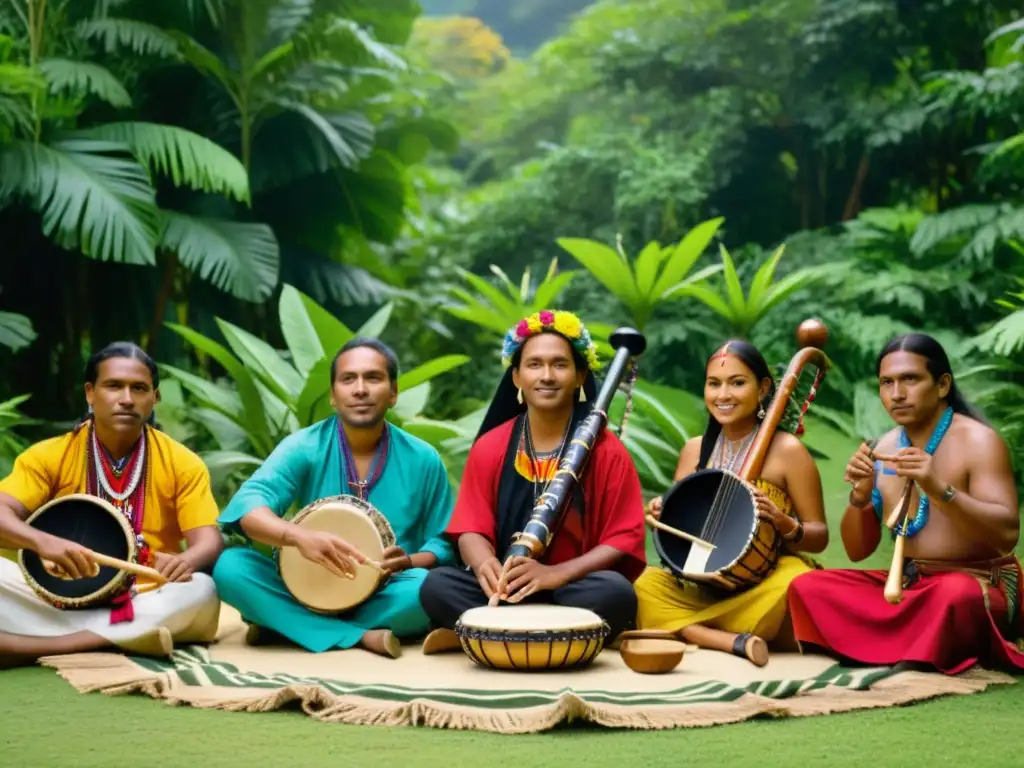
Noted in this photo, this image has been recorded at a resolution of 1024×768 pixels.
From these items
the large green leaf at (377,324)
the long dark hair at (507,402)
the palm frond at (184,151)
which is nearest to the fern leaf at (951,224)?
the large green leaf at (377,324)

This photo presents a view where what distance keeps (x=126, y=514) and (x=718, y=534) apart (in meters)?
1.87

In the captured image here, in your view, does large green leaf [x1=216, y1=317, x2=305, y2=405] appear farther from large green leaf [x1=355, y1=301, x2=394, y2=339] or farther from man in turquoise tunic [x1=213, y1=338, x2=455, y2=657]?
man in turquoise tunic [x1=213, y1=338, x2=455, y2=657]

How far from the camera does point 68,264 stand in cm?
746

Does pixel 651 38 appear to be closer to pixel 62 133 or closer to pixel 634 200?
pixel 634 200

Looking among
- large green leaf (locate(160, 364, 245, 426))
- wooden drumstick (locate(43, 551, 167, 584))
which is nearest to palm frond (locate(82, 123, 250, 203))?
large green leaf (locate(160, 364, 245, 426))

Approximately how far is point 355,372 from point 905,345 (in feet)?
5.70

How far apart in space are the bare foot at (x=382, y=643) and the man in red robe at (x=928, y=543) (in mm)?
1210

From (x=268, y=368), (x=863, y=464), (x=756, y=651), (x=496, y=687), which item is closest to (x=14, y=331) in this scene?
(x=268, y=368)

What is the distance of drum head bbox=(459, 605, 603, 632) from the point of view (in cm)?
310

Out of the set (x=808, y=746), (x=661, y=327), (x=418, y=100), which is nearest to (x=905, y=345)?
(x=808, y=746)

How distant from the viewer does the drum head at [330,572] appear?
362 cm

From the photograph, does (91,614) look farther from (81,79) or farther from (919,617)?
(81,79)

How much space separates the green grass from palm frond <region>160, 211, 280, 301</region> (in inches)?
168

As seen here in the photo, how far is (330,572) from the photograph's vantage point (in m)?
3.64
